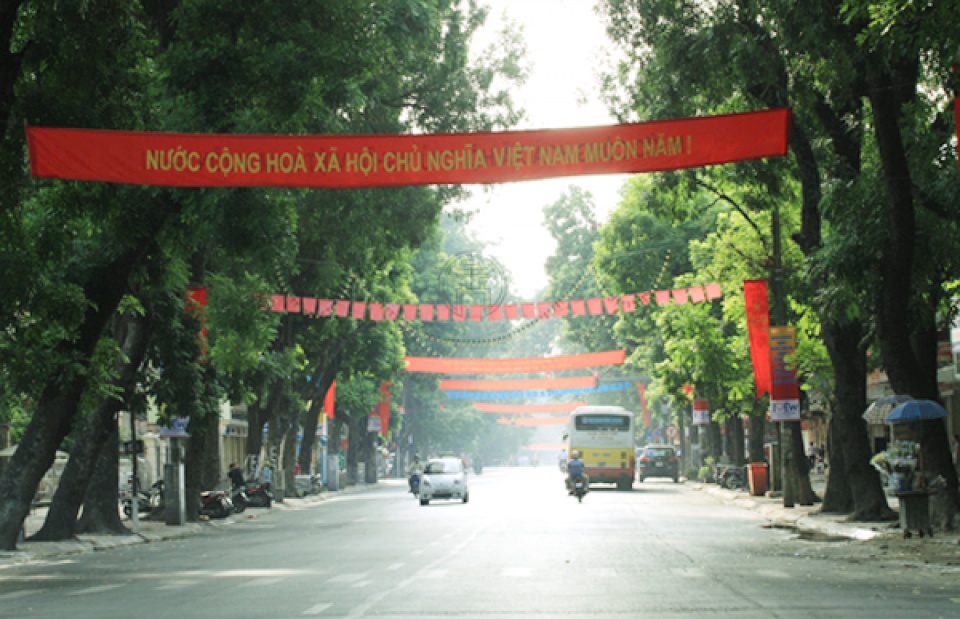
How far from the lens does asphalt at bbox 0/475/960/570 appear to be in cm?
2195

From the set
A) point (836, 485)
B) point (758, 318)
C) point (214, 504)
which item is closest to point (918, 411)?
point (836, 485)

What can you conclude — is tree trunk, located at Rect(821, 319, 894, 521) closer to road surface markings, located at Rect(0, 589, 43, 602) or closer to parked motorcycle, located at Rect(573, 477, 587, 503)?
parked motorcycle, located at Rect(573, 477, 587, 503)

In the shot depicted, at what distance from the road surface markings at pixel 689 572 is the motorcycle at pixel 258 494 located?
102 ft

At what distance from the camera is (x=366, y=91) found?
3319 cm

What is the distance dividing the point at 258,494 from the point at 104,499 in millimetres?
16056

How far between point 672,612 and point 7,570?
1341cm

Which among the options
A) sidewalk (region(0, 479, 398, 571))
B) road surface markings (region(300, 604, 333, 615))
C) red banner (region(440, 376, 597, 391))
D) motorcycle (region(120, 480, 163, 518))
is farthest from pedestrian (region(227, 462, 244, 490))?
red banner (region(440, 376, 597, 391))

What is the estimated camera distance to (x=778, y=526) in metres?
30.5

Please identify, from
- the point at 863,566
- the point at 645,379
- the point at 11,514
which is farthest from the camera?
the point at 645,379

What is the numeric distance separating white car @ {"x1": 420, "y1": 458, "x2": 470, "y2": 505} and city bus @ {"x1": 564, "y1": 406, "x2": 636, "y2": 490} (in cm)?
1308

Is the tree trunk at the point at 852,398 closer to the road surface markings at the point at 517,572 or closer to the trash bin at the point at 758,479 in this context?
the road surface markings at the point at 517,572

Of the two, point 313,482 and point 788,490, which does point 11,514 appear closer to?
point 788,490

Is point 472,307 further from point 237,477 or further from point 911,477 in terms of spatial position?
point 911,477

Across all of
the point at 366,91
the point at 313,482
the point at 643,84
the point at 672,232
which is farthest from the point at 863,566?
the point at 313,482
